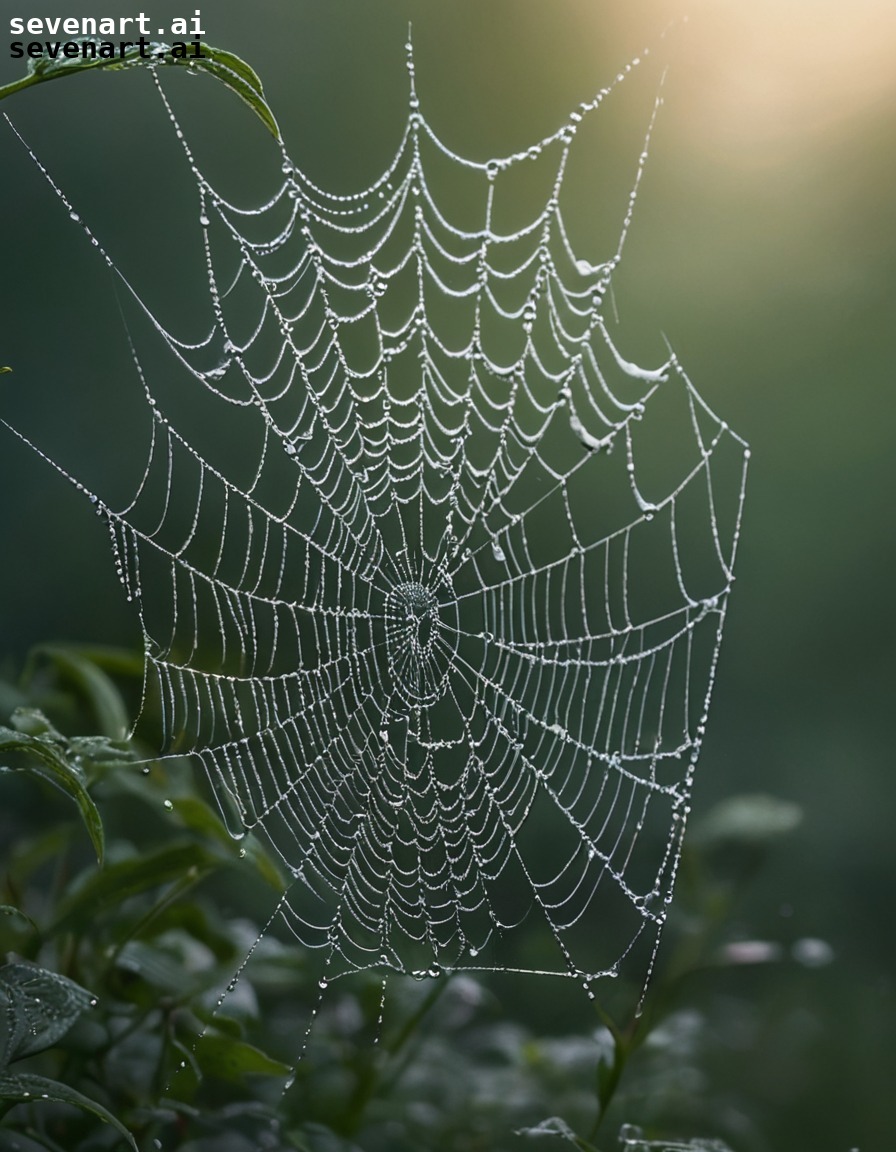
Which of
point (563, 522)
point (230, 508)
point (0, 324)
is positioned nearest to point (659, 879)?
point (563, 522)

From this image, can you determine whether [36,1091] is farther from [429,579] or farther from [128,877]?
[429,579]

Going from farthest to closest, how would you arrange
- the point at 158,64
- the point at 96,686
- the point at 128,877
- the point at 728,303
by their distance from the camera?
the point at 728,303
the point at 96,686
the point at 128,877
the point at 158,64

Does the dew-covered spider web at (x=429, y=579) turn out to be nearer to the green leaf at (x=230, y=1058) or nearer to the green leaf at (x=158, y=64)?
the green leaf at (x=230, y=1058)

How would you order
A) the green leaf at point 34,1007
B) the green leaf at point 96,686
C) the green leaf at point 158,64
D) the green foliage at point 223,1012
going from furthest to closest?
the green leaf at point 96,686 < the green foliage at point 223,1012 < the green leaf at point 34,1007 < the green leaf at point 158,64

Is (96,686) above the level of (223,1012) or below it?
above

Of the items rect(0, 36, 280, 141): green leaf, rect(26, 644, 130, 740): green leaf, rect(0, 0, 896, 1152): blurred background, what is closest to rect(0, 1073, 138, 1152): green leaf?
rect(26, 644, 130, 740): green leaf

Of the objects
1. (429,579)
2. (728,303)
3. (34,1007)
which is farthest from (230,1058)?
(728,303)

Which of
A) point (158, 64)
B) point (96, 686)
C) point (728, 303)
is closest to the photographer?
point (158, 64)

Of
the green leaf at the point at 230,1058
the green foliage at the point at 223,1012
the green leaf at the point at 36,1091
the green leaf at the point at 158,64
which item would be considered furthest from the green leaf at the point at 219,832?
the green leaf at the point at 158,64
